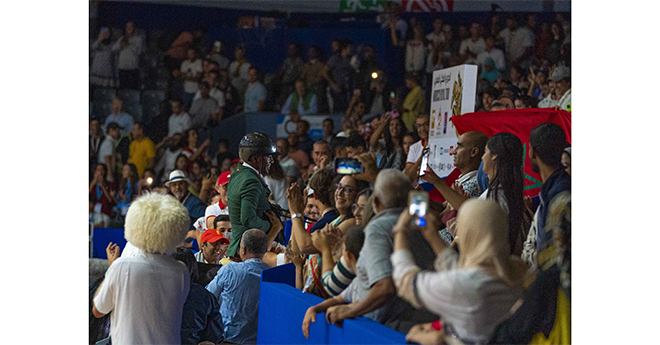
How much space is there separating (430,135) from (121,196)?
5.05 meters

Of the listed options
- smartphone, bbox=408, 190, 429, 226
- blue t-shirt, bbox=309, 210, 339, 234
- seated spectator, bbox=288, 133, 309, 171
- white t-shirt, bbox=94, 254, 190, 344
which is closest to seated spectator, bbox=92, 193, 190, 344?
white t-shirt, bbox=94, 254, 190, 344

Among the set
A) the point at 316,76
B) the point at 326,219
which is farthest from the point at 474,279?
the point at 316,76

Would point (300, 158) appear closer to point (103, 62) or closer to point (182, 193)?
point (182, 193)

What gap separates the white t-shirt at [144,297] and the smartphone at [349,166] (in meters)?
0.88

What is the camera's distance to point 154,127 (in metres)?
11.1

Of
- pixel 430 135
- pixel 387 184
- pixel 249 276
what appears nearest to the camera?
pixel 387 184

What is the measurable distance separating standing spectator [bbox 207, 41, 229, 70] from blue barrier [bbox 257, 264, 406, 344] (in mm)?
8038

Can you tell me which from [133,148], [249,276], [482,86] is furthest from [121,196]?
[249,276]

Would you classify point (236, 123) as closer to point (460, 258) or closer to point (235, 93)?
point (235, 93)

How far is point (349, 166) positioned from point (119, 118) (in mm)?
8514

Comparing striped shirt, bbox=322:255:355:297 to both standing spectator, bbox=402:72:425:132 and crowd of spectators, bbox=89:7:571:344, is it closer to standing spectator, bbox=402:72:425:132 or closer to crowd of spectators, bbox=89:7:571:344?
crowd of spectators, bbox=89:7:571:344

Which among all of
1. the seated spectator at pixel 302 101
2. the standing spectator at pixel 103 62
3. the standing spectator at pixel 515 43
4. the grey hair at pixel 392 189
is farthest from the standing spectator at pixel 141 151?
the grey hair at pixel 392 189

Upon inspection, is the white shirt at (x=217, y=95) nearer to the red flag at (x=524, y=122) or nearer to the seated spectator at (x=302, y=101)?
the seated spectator at (x=302, y=101)

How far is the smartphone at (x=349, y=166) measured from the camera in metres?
3.15
